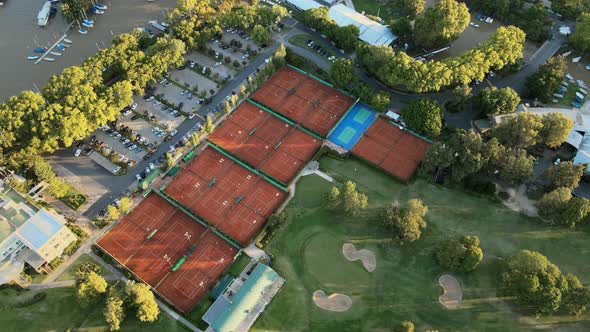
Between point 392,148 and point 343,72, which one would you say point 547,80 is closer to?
point 392,148

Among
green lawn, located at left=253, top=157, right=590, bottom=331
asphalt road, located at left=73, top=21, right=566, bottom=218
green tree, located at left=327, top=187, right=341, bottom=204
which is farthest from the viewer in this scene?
asphalt road, located at left=73, top=21, right=566, bottom=218

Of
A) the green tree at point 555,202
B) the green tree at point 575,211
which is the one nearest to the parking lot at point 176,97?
the green tree at point 555,202

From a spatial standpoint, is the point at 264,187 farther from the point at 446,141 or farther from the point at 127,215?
the point at 446,141

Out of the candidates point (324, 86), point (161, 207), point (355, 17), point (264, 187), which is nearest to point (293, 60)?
point (324, 86)

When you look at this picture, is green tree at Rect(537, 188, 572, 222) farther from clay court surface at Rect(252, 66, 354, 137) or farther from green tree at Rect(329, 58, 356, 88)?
green tree at Rect(329, 58, 356, 88)

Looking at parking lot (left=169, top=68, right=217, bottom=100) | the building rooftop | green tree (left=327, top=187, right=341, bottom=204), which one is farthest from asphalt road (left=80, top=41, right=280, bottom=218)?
green tree (left=327, top=187, right=341, bottom=204)

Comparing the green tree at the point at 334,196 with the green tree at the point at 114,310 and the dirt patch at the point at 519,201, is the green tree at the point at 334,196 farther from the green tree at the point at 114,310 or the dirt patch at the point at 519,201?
the green tree at the point at 114,310

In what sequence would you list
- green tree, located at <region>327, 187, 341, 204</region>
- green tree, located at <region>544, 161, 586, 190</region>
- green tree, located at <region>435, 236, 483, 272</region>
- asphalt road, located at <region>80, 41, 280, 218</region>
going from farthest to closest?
asphalt road, located at <region>80, 41, 280, 218</region>
green tree, located at <region>544, 161, 586, 190</region>
green tree, located at <region>327, 187, 341, 204</region>
green tree, located at <region>435, 236, 483, 272</region>

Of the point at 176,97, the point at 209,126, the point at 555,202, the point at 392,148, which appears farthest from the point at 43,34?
the point at 555,202
